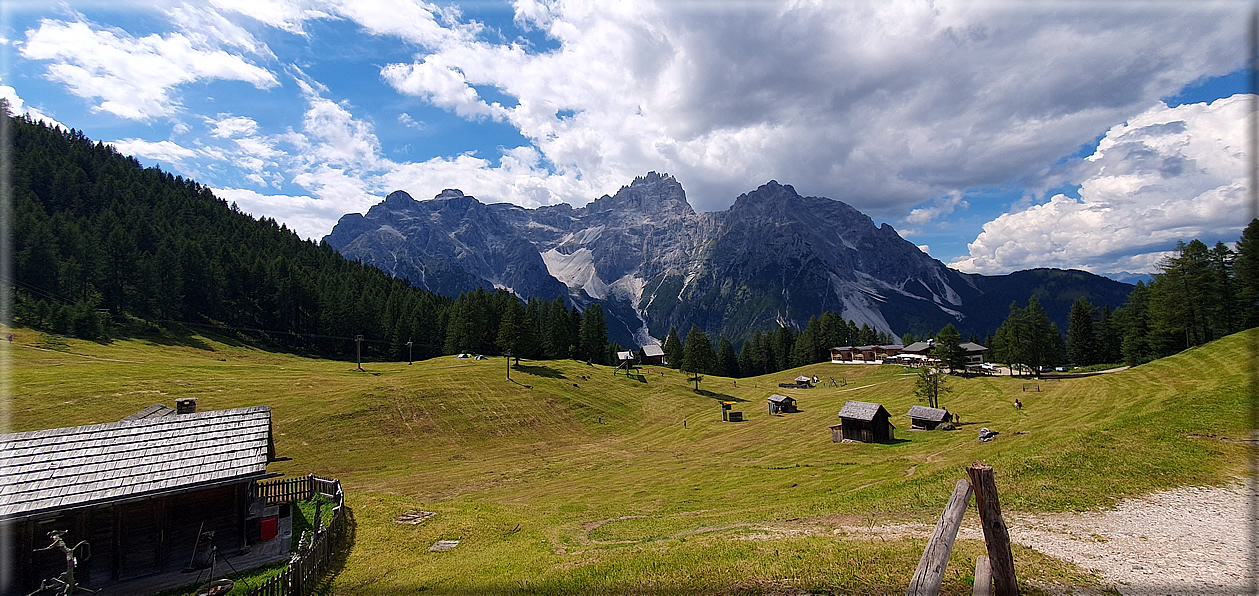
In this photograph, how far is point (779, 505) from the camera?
27422mm

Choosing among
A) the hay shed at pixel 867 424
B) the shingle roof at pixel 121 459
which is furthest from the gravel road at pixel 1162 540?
the hay shed at pixel 867 424

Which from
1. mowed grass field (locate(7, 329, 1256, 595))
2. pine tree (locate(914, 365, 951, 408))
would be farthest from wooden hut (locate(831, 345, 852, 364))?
pine tree (locate(914, 365, 951, 408))

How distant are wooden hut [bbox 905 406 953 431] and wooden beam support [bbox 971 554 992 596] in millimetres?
56416

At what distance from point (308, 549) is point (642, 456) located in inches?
1614

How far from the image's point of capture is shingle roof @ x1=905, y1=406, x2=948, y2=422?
56.1 m

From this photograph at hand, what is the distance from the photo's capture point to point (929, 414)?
57.3m

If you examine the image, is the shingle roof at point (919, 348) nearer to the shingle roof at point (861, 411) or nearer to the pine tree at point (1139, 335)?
the pine tree at point (1139, 335)

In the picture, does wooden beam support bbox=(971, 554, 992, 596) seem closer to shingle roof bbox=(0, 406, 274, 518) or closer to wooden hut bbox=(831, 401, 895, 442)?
shingle roof bbox=(0, 406, 274, 518)

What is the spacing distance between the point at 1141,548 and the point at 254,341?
455 ft

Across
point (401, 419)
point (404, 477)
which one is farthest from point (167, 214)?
point (404, 477)

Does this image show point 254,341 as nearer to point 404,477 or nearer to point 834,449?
point 404,477

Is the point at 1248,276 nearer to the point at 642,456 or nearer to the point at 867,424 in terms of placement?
the point at 867,424

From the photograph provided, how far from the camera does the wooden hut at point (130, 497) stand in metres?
17.8

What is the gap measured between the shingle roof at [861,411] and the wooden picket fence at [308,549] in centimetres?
4951
